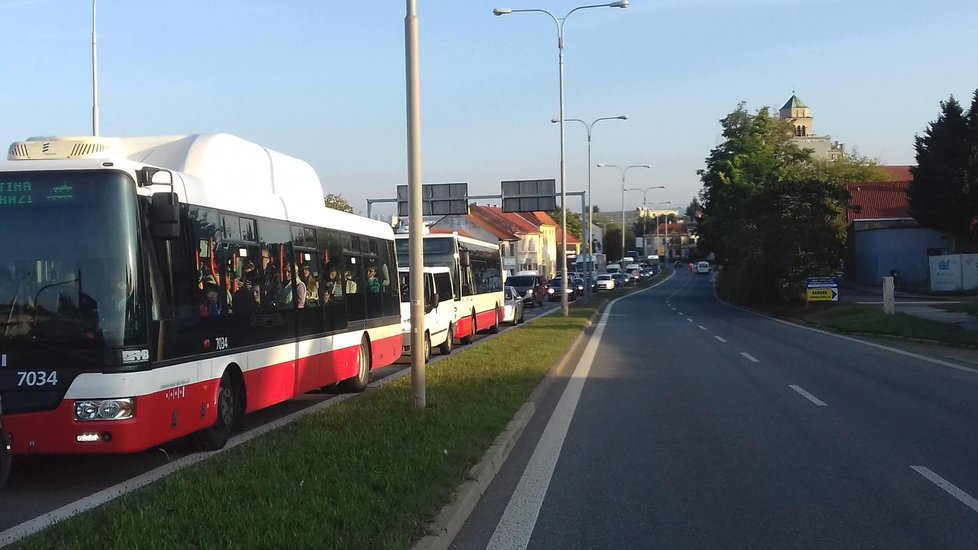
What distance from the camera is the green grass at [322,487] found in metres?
5.72

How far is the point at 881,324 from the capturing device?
1105 inches

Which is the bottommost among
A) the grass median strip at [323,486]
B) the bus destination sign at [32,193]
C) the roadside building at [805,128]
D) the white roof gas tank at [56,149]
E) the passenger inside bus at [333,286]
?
the grass median strip at [323,486]

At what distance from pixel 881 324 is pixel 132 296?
25.0 metres

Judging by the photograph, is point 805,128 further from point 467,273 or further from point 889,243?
point 467,273

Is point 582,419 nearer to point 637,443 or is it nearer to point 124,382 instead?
point 637,443

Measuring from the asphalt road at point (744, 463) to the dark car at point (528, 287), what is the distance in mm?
33932

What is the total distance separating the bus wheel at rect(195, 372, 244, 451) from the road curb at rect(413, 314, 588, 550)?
2.88 meters

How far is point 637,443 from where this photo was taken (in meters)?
10.1

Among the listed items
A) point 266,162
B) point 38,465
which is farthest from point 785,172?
point 38,465

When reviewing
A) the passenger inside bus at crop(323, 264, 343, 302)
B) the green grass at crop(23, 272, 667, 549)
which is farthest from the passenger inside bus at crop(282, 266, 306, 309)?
the green grass at crop(23, 272, 667, 549)

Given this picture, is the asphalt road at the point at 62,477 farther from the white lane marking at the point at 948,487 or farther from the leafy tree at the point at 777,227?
the leafy tree at the point at 777,227

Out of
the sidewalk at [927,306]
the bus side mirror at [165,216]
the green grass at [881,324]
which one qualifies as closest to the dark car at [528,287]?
the green grass at [881,324]

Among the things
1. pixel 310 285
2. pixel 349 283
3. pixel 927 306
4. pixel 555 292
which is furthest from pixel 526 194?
pixel 310 285

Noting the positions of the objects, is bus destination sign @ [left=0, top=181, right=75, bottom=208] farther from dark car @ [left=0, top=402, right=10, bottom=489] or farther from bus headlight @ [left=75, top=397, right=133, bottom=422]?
dark car @ [left=0, top=402, right=10, bottom=489]
